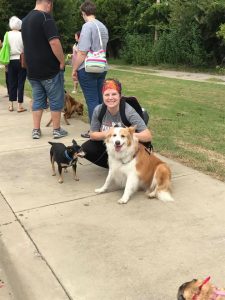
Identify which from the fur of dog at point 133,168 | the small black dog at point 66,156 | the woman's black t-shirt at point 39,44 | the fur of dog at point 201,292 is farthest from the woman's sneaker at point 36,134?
the fur of dog at point 201,292

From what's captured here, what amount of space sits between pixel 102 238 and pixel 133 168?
1004mm

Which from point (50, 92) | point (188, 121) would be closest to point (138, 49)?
point (188, 121)

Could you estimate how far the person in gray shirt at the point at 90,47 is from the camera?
20.5 feet

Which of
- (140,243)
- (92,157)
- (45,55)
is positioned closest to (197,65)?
(45,55)

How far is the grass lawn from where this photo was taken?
573 centimetres

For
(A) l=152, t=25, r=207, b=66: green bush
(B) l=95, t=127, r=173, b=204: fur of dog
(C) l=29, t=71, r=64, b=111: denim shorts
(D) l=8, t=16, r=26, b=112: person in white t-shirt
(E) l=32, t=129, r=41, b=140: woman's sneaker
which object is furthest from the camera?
(A) l=152, t=25, r=207, b=66: green bush

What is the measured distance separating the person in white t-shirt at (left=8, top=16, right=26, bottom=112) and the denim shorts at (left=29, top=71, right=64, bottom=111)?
223 cm

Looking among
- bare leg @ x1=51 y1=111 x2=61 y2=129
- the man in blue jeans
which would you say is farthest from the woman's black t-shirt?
bare leg @ x1=51 y1=111 x2=61 y2=129

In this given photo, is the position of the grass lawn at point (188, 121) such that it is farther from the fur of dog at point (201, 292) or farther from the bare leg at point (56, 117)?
the fur of dog at point (201, 292)

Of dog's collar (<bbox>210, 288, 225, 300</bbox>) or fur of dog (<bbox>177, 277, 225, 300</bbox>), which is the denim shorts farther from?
dog's collar (<bbox>210, 288, 225, 300</bbox>)

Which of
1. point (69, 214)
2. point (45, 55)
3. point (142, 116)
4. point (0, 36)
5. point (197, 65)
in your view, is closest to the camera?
point (69, 214)

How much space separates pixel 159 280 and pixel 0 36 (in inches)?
1293

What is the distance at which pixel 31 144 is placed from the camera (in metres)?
6.47

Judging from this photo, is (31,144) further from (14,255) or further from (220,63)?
(220,63)
